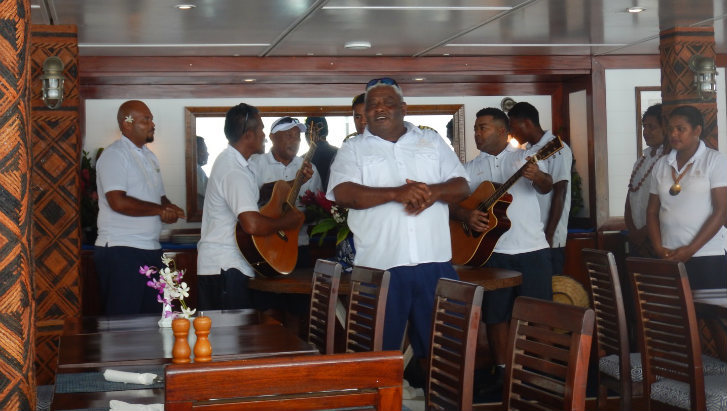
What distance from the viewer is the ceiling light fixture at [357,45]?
7.75 meters

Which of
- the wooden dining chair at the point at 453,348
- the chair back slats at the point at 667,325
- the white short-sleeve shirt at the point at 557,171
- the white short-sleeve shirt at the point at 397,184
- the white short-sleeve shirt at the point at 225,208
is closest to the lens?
the wooden dining chair at the point at 453,348

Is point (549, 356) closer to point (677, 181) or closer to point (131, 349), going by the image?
point (131, 349)

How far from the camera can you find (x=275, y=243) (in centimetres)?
585

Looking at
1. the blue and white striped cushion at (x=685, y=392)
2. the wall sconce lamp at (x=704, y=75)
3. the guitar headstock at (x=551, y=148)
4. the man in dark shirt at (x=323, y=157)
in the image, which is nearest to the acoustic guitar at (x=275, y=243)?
the guitar headstock at (x=551, y=148)

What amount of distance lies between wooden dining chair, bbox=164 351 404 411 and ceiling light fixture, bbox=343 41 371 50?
615cm

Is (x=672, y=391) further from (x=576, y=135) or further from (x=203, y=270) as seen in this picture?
(x=576, y=135)

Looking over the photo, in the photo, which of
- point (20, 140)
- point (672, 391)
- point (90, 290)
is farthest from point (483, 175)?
point (20, 140)

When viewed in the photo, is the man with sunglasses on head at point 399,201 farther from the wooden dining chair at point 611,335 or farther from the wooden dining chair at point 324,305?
the wooden dining chair at point 611,335

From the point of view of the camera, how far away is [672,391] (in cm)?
396

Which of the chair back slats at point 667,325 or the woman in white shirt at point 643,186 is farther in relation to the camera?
the woman in white shirt at point 643,186

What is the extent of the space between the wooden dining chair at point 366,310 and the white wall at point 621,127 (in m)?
5.87

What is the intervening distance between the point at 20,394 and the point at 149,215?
380 cm

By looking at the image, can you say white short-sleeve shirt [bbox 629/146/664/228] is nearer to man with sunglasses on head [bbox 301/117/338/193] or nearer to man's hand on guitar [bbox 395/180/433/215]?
man with sunglasses on head [bbox 301/117/338/193]

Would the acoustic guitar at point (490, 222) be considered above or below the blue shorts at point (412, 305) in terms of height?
above
